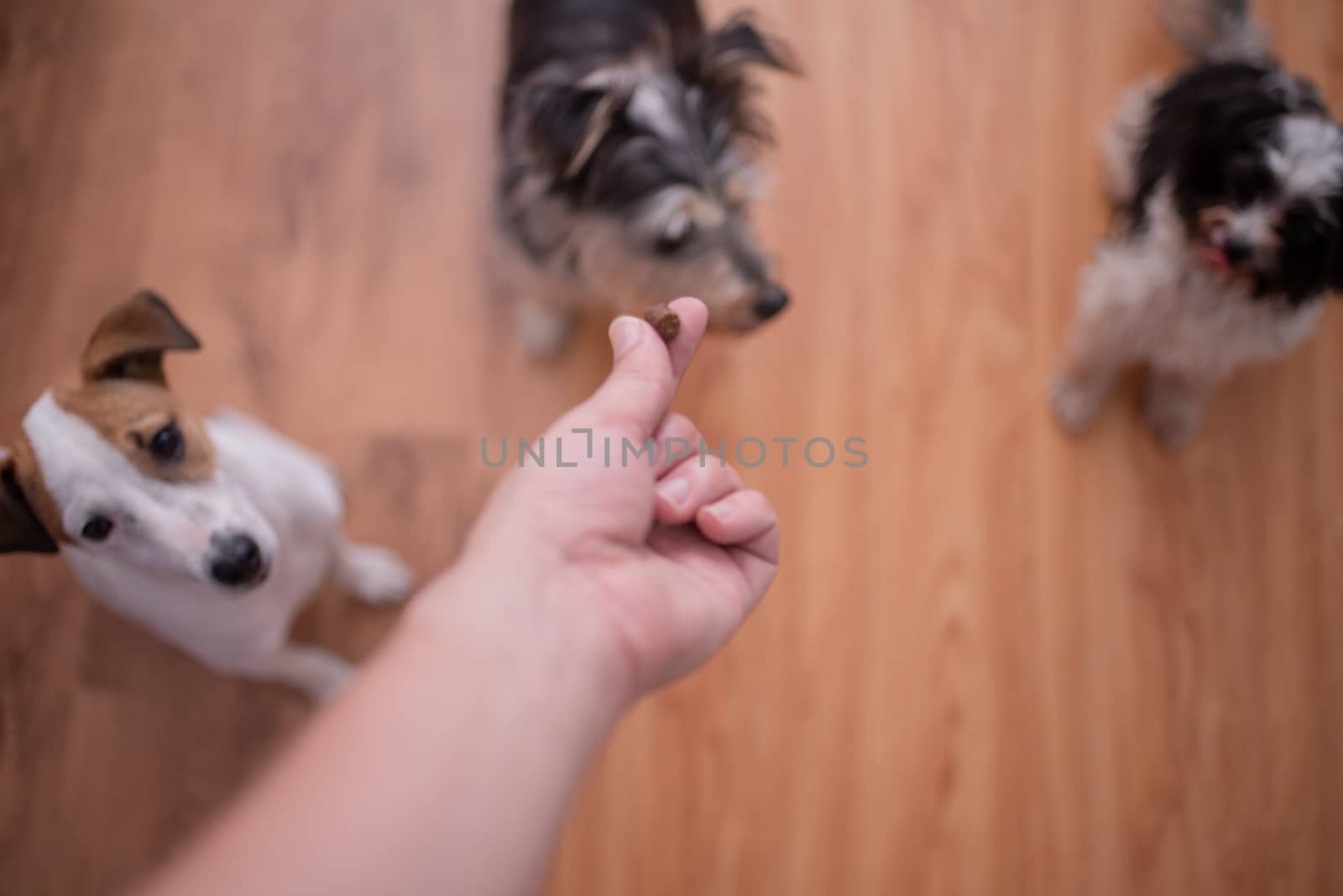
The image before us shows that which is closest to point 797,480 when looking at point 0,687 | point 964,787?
point 964,787

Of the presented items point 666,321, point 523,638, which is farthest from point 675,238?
point 523,638

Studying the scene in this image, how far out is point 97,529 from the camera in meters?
0.98

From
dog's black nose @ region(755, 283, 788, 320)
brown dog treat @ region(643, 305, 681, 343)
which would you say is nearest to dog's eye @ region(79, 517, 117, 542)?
brown dog treat @ region(643, 305, 681, 343)

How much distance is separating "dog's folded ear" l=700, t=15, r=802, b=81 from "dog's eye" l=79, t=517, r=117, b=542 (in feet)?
3.59

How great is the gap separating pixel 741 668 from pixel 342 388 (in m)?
1.01

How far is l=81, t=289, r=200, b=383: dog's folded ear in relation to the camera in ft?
3.27

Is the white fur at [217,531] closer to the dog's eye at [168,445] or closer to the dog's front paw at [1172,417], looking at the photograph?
the dog's eye at [168,445]

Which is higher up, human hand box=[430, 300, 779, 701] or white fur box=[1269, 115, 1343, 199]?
white fur box=[1269, 115, 1343, 199]

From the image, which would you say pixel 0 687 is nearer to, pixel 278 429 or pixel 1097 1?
pixel 278 429

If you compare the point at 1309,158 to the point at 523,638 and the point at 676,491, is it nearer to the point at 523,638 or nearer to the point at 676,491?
the point at 676,491

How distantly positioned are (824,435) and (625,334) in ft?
2.95

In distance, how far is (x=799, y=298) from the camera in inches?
68.3

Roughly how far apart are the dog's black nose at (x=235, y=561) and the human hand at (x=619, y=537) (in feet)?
1.35

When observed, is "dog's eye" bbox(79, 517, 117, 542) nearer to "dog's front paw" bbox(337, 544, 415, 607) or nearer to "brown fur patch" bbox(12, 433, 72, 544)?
"brown fur patch" bbox(12, 433, 72, 544)
